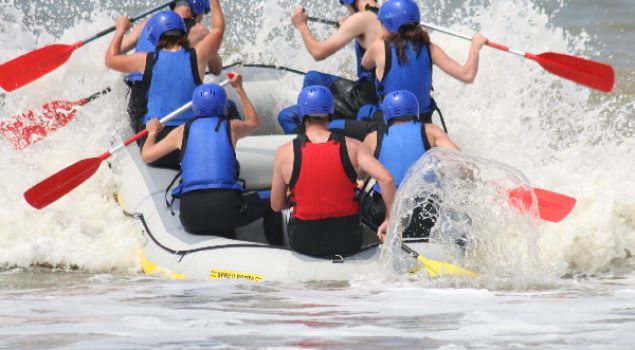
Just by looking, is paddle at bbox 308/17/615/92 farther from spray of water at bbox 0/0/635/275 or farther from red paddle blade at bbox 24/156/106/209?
red paddle blade at bbox 24/156/106/209

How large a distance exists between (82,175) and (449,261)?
8.40 ft

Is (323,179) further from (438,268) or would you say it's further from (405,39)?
(405,39)

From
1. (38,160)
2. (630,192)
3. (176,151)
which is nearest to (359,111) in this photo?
(176,151)

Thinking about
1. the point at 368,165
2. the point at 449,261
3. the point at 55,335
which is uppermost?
the point at 368,165

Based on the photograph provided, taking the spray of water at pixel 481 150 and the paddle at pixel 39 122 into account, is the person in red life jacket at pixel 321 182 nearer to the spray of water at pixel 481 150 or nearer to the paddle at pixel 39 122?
the spray of water at pixel 481 150

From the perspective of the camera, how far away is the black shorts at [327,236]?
6727mm

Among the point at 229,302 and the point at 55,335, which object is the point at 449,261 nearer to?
the point at 229,302

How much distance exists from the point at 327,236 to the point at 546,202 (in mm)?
1305

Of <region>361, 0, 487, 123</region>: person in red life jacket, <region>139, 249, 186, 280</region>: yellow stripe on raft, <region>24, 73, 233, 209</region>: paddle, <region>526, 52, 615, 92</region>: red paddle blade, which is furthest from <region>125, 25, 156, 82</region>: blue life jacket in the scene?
<region>526, 52, 615, 92</region>: red paddle blade

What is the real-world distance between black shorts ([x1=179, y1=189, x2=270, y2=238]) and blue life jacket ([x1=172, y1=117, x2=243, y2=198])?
1.7 inches

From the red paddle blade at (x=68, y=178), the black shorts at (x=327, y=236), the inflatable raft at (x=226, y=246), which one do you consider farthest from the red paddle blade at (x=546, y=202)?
the red paddle blade at (x=68, y=178)

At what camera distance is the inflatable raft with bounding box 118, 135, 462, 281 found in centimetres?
672

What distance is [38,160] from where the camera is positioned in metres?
9.12

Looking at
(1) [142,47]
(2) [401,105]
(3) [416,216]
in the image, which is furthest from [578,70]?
(1) [142,47]
